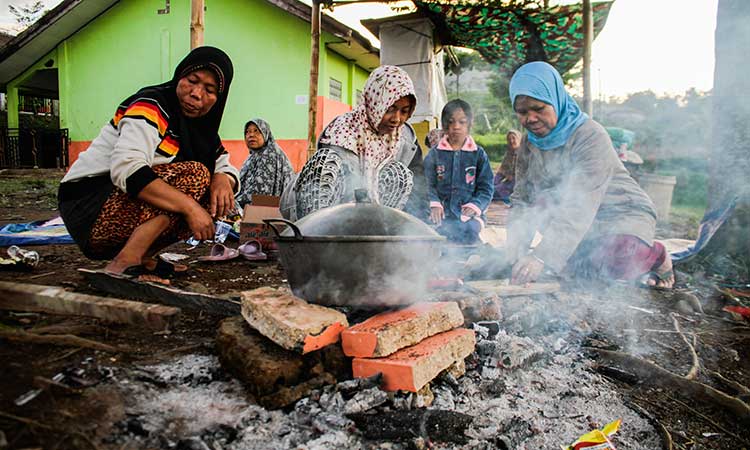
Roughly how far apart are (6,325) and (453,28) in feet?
26.4

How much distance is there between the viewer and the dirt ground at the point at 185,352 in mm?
1323

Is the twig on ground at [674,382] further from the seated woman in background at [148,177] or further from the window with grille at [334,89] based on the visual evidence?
the window with grille at [334,89]

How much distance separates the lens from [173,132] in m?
2.72

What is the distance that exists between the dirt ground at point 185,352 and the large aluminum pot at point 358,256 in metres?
0.59

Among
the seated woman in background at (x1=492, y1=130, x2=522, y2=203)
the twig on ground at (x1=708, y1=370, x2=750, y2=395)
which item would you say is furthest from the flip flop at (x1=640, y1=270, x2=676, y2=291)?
the seated woman in background at (x1=492, y1=130, x2=522, y2=203)

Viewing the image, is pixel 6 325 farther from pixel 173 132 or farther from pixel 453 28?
pixel 453 28

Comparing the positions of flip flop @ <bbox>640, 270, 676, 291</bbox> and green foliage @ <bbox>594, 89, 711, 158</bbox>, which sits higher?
green foliage @ <bbox>594, 89, 711, 158</bbox>

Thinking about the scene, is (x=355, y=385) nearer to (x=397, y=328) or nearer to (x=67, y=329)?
(x=397, y=328)

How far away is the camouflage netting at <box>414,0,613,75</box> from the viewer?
7.00m

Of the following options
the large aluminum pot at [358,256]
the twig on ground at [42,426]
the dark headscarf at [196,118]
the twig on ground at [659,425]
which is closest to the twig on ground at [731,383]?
the twig on ground at [659,425]

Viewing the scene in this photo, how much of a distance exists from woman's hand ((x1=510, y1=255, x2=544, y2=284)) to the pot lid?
44.0 inches

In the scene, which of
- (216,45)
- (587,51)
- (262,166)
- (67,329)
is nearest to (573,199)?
(67,329)

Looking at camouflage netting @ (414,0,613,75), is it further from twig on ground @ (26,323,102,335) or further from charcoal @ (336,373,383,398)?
twig on ground @ (26,323,102,335)

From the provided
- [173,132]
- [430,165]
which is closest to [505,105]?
[430,165]
